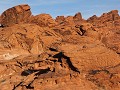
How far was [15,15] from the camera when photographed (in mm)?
49562

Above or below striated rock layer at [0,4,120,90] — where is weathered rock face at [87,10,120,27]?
above

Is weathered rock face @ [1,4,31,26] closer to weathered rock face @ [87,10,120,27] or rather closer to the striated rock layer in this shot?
the striated rock layer

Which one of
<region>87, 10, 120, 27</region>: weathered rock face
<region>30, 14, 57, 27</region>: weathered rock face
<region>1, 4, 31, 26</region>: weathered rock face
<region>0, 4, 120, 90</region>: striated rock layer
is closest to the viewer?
<region>0, 4, 120, 90</region>: striated rock layer

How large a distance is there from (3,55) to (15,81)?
36.0ft

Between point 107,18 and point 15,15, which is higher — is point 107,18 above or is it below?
above

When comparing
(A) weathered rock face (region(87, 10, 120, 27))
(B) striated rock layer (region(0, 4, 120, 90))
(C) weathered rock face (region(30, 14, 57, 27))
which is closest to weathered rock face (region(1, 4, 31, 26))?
(C) weathered rock face (region(30, 14, 57, 27))

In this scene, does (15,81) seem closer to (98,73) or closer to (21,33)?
(98,73)

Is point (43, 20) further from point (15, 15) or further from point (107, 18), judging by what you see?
point (107, 18)

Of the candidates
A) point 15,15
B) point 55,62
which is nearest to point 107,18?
point 15,15

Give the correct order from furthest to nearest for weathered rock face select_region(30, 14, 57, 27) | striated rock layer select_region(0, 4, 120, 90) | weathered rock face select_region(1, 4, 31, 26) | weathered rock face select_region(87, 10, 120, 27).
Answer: weathered rock face select_region(87, 10, 120, 27), weathered rock face select_region(1, 4, 31, 26), weathered rock face select_region(30, 14, 57, 27), striated rock layer select_region(0, 4, 120, 90)

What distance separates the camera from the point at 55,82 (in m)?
21.7

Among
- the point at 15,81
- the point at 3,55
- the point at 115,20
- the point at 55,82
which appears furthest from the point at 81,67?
the point at 115,20

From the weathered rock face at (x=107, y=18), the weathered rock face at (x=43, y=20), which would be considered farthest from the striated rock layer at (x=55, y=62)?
the weathered rock face at (x=107, y=18)

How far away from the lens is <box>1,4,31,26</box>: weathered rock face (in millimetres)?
49156
